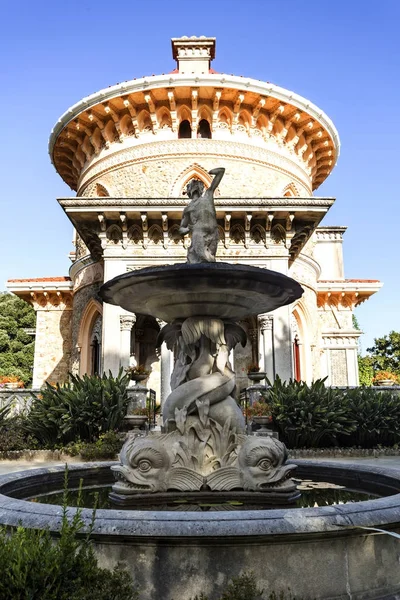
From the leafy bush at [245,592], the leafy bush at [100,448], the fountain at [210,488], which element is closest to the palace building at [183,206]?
the leafy bush at [100,448]

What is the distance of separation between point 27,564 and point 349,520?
73.0 inches

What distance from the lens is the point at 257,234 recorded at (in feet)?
61.9

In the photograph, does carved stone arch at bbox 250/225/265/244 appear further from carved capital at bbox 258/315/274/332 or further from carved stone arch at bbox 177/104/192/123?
carved stone arch at bbox 177/104/192/123

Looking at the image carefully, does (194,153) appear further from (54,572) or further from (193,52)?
(54,572)

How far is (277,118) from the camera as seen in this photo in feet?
72.3

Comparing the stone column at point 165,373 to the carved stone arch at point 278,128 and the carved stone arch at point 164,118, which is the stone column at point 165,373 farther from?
the carved stone arch at point 278,128

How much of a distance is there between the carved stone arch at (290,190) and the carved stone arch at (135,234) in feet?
21.8

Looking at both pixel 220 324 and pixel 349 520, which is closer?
pixel 349 520

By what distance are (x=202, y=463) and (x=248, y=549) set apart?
208cm

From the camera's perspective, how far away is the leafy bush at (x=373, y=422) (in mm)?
12344

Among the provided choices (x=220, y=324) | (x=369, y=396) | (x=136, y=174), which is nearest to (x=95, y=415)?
(x=369, y=396)

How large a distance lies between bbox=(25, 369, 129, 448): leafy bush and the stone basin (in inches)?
264

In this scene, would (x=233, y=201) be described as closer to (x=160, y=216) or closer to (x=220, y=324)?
(x=160, y=216)

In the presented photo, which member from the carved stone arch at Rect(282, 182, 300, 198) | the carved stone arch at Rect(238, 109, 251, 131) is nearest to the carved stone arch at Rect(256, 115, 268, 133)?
the carved stone arch at Rect(238, 109, 251, 131)
